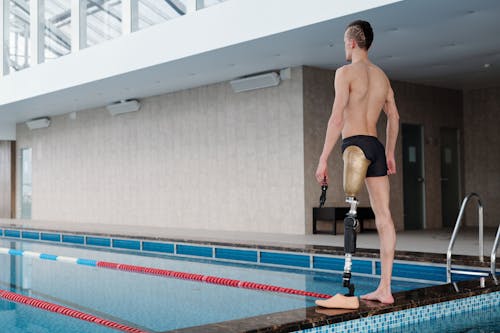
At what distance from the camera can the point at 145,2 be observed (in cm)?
958

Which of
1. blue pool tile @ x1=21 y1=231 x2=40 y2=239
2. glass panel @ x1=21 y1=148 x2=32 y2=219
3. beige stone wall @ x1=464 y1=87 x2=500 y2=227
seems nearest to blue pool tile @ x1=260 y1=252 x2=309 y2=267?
blue pool tile @ x1=21 y1=231 x2=40 y2=239

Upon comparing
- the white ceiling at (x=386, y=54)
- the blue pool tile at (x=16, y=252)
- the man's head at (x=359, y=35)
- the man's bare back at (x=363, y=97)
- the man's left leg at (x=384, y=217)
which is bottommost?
the blue pool tile at (x=16, y=252)

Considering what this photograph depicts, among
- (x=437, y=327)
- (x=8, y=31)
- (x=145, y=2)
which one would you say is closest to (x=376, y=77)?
(x=437, y=327)

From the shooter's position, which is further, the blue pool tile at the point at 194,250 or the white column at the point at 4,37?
the white column at the point at 4,37

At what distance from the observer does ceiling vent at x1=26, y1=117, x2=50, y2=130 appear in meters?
16.2

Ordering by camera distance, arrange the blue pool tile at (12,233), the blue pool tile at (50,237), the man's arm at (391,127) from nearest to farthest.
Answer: the man's arm at (391,127), the blue pool tile at (50,237), the blue pool tile at (12,233)

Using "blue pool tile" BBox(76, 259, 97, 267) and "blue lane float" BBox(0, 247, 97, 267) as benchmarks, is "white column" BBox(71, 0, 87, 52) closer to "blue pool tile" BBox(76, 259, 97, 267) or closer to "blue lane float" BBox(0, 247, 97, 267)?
"blue lane float" BBox(0, 247, 97, 267)

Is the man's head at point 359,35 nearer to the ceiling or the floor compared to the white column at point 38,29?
nearer to the floor

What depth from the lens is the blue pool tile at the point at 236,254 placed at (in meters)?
7.75

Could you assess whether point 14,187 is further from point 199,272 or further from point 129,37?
point 199,272

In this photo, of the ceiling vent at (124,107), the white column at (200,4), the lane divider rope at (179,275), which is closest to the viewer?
the lane divider rope at (179,275)

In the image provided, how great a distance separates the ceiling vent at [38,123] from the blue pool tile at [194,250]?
8.88 m

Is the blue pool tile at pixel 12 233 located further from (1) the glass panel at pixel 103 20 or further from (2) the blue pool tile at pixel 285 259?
(2) the blue pool tile at pixel 285 259

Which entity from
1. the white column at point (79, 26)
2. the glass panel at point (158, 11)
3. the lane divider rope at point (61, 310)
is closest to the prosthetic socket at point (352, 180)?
the lane divider rope at point (61, 310)
